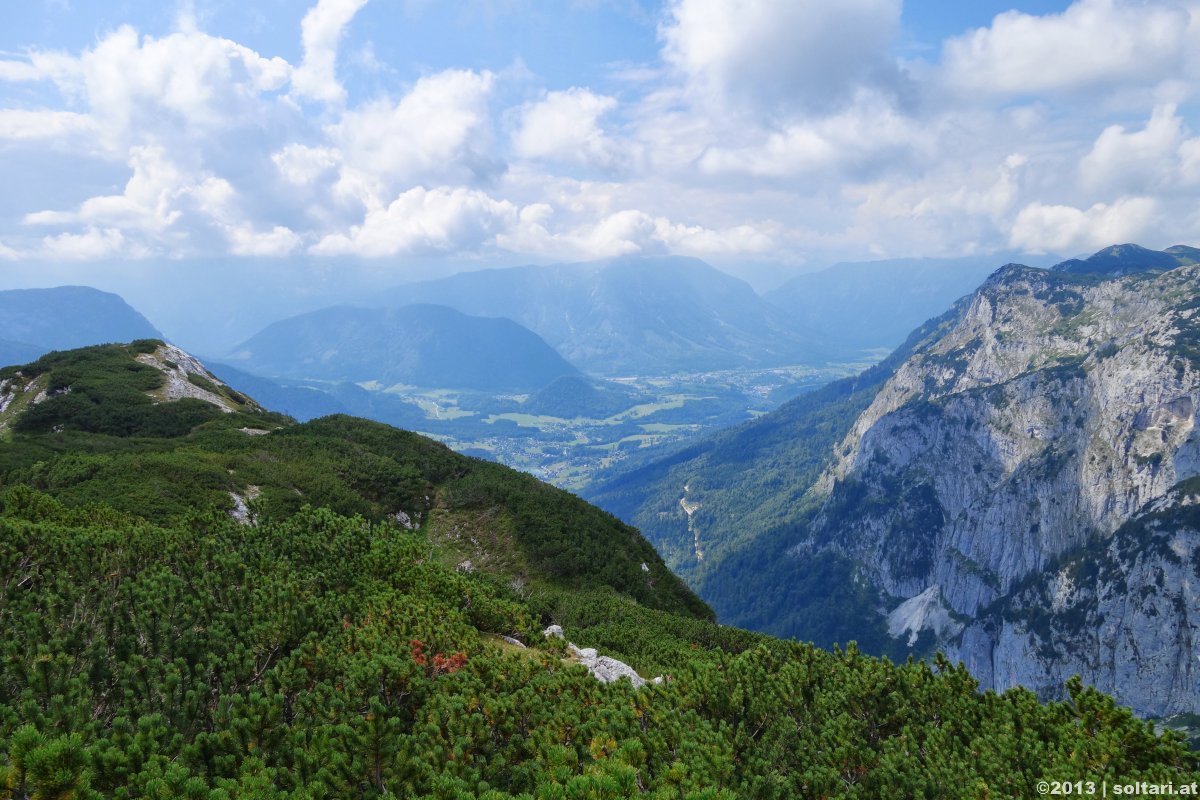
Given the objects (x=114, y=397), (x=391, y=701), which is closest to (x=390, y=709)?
(x=391, y=701)

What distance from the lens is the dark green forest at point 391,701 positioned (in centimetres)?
1267

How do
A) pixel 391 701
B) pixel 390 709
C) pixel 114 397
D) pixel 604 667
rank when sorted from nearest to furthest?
pixel 390 709
pixel 391 701
pixel 604 667
pixel 114 397

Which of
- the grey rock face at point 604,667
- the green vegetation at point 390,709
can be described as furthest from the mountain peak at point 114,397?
the grey rock face at point 604,667

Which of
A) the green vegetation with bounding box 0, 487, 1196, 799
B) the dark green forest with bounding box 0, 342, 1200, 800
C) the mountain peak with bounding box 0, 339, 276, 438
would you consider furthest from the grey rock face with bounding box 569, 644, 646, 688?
the mountain peak with bounding box 0, 339, 276, 438

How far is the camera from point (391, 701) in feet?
55.7

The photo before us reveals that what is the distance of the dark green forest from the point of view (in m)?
12.7

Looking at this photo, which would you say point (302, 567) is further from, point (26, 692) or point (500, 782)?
point (500, 782)

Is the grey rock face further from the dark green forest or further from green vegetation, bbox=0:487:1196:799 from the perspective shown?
green vegetation, bbox=0:487:1196:799

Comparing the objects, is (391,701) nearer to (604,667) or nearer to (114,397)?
(604,667)

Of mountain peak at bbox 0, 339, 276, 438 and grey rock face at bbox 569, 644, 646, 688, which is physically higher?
mountain peak at bbox 0, 339, 276, 438

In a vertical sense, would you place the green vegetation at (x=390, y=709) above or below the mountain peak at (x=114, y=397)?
below

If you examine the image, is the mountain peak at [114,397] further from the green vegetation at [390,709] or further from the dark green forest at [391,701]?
the green vegetation at [390,709]

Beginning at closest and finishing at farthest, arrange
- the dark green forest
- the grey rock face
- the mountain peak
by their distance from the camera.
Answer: the dark green forest → the grey rock face → the mountain peak

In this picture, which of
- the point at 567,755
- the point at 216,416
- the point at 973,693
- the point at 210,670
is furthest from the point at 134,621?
the point at 216,416
